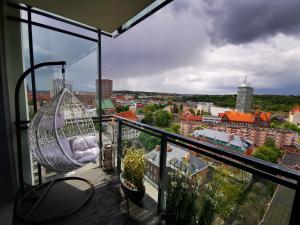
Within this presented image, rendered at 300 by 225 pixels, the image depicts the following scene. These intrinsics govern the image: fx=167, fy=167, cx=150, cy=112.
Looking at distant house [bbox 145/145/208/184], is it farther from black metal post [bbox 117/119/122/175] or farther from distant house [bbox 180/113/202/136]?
distant house [bbox 180/113/202/136]

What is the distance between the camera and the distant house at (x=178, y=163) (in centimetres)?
174

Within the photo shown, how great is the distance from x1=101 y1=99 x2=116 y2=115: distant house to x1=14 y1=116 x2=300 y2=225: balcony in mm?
159

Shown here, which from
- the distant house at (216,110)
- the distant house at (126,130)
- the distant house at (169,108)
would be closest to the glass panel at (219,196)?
the distant house at (126,130)

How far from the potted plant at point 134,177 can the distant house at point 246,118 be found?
7.81 ft

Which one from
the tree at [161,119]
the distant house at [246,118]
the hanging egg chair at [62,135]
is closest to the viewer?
the hanging egg chair at [62,135]

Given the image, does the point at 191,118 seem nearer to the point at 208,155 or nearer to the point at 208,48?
the point at 208,155

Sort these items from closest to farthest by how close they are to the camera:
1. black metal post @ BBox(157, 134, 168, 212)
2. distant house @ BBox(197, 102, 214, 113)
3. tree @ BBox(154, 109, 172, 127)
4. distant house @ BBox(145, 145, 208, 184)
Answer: distant house @ BBox(145, 145, 208, 184)
black metal post @ BBox(157, 134, 168, 212)
tree @ BBox(154, 109, 172, 127)
distant house @ BBox(197, 102, 214, 113)

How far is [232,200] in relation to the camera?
1.50 metres

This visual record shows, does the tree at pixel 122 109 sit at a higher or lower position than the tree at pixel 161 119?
higher

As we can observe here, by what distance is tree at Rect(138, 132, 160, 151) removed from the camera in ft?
7.82

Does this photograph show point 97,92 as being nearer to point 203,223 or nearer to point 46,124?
point 46,124

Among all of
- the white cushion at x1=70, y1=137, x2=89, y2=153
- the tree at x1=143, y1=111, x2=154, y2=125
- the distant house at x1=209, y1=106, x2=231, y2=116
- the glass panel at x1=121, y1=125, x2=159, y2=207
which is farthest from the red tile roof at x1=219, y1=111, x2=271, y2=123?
the white cushion at x1=70, y1=137, x2=89, y2=153

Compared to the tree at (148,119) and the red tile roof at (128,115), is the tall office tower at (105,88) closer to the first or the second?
the red tile roof at (128,115)

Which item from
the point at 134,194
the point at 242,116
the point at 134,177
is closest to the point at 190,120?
the point at 242,116
